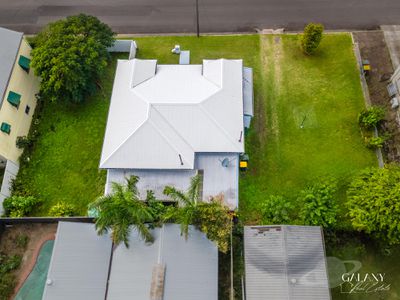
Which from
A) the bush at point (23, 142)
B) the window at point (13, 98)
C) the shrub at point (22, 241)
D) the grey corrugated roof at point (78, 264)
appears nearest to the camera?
the grey corrugated roof at point (78, 264)

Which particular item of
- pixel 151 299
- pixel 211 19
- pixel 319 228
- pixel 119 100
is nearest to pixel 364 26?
pixel 211 19

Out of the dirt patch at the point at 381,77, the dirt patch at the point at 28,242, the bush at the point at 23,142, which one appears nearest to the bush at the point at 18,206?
the dirt patch at the point at 28,242

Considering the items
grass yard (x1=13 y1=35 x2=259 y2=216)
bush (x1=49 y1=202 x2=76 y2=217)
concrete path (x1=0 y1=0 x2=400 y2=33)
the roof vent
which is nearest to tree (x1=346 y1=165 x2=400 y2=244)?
the roof vent

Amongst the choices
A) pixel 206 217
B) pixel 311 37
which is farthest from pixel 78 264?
pixel 311 37

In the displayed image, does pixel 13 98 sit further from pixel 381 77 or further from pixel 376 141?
pixel 381 77

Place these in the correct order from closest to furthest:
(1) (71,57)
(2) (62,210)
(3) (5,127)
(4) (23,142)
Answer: (2) (62,210)
(3) (5,127)
(1) (71,57)
(4) (23,142)

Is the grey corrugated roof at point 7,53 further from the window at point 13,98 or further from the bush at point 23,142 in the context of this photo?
the bush at point 23,142

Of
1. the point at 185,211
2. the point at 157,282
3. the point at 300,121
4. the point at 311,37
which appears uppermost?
the point at 311,37
